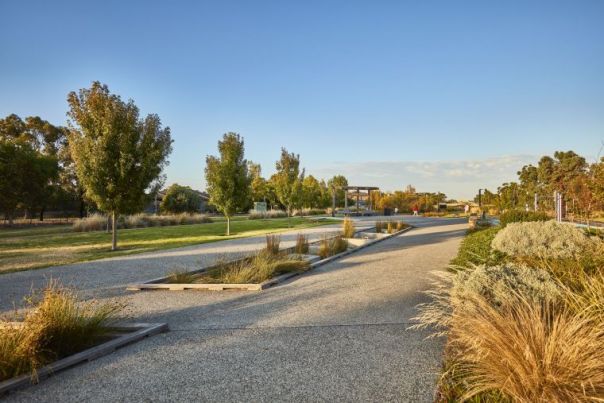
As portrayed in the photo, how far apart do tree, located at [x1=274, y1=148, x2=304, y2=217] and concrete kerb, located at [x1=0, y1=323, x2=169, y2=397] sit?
2387cm

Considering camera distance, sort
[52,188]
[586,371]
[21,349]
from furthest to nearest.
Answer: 1. [52,188]
2. [21,349]
3. [586,371]

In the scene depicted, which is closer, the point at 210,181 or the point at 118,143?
the point at 118,143

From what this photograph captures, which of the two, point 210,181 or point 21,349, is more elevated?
point 210,181

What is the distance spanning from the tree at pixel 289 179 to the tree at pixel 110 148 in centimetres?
1521

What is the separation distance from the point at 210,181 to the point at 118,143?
6.76 m

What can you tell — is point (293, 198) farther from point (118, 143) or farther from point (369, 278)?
point (369, 278)

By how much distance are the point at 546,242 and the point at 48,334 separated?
310 inches

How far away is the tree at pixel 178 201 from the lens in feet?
126

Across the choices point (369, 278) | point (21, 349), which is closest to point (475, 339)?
point (21, 349)

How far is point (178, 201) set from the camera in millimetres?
39062

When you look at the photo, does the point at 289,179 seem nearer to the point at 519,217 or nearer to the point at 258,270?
the point at 519,217

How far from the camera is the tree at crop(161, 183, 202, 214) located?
1514 inches

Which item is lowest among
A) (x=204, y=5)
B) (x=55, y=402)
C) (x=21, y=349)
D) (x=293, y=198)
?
(x=55, y=402)

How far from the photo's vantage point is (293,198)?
28.7m
